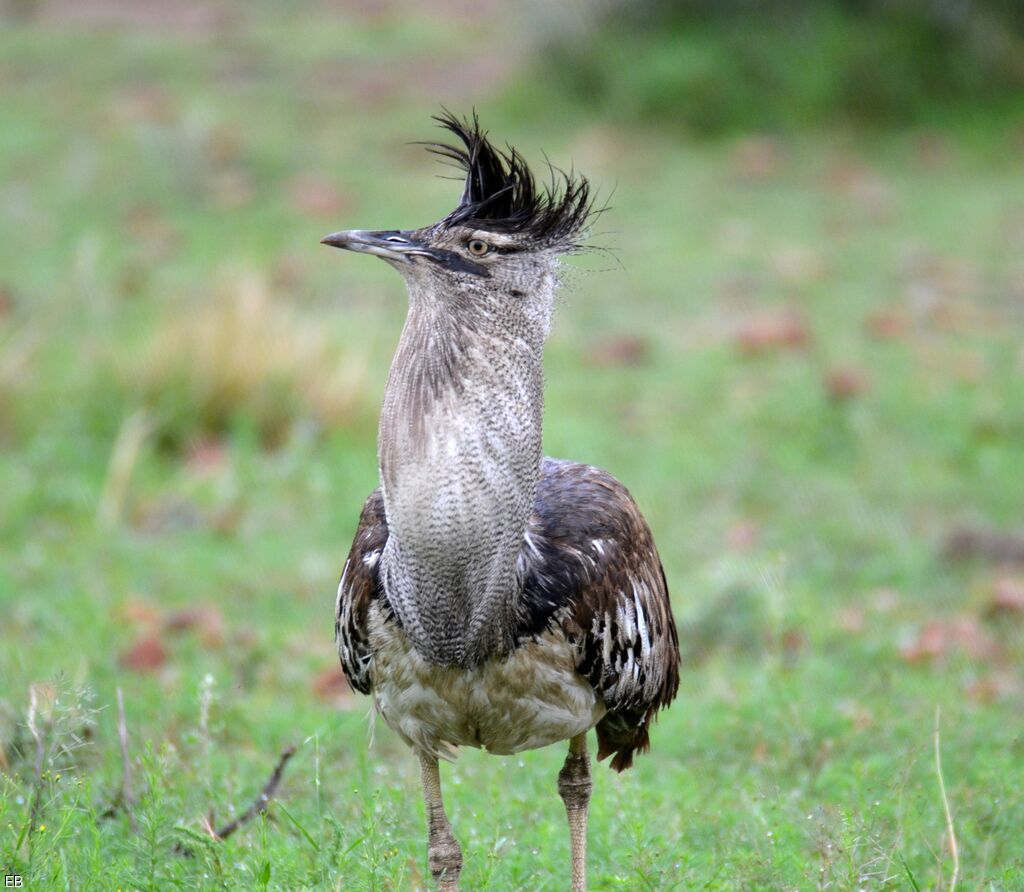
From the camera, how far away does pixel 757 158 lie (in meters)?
13.1

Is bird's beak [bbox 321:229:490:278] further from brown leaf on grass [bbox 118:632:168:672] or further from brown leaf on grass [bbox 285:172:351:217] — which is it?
brown leaf on grass [bbox 285:172:351:217]

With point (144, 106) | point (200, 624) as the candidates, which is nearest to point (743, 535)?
point (200, 624)

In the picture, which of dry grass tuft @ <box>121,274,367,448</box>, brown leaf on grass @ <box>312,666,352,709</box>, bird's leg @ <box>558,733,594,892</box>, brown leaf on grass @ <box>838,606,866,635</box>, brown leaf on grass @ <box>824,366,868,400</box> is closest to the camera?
bird's leg @ <box>558,733,594,892</box>

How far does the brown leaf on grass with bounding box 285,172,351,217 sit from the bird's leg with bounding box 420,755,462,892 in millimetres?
8501

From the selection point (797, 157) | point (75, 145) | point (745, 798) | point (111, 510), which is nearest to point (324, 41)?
point (75, 145)

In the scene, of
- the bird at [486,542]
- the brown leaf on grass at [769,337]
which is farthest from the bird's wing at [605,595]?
the brown leaf on grass at [769,337]

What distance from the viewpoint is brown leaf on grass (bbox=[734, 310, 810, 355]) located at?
945 cm

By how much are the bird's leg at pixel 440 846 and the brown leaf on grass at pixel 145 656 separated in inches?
83.0

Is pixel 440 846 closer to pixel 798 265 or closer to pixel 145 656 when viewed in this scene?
pixel 145 656

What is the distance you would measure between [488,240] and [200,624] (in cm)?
A: 312

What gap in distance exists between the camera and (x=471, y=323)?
352cm

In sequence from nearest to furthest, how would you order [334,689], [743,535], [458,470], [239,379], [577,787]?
[458,470], [577,787], [334,689], [743,535], [239,379]

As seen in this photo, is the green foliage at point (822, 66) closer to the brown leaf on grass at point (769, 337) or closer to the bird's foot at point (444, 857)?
the brown leaf on grass at point (769, 337)

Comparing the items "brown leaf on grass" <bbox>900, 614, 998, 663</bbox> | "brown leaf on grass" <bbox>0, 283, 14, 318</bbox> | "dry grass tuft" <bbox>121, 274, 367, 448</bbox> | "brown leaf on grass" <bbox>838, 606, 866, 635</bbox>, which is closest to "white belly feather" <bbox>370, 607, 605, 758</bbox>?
"brown leaf on grass" <bbox>900, 614, 998, 663</bbox>
